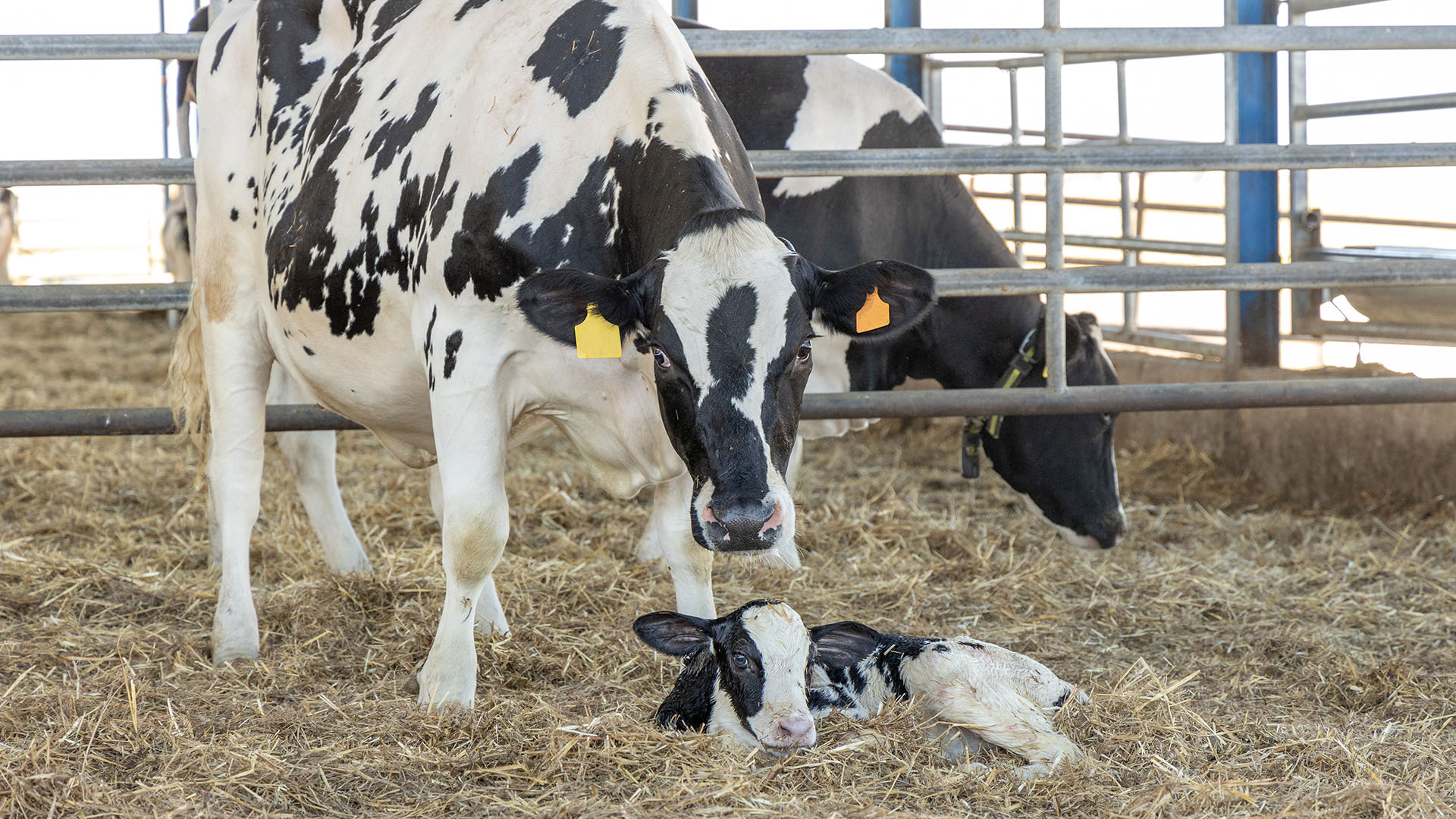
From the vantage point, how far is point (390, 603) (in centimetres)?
412

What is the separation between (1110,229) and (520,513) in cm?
821

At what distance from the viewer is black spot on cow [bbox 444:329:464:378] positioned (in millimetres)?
3174

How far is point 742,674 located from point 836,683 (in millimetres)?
373

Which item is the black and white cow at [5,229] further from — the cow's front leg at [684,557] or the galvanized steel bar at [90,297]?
the cow's front leg at [684,557]

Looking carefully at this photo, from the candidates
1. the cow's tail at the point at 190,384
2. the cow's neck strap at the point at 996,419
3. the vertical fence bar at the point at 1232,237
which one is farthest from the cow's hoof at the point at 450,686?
the vertical fence bar at the point at 1232,237

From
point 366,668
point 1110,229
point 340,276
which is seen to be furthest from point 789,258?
point 1110,229

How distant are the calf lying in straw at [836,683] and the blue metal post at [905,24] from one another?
502 cm

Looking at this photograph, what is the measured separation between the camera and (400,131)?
356 centimetres

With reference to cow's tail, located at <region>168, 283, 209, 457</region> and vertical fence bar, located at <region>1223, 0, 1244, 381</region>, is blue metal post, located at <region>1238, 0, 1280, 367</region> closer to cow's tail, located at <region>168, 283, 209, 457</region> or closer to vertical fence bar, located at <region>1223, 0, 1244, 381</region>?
vertical fence bar, located at <region>1223, 0, 1244, 381</region>

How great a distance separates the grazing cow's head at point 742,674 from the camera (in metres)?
2.80

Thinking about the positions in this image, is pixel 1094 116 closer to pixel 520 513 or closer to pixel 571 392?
pixel 520 513

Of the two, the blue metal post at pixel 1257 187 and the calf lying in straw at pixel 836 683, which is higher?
A: the blue metal post at pixel 1257 187

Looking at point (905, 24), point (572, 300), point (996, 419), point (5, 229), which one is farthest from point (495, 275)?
point (5, 229)

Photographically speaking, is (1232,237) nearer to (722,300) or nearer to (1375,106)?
(1375,106)
